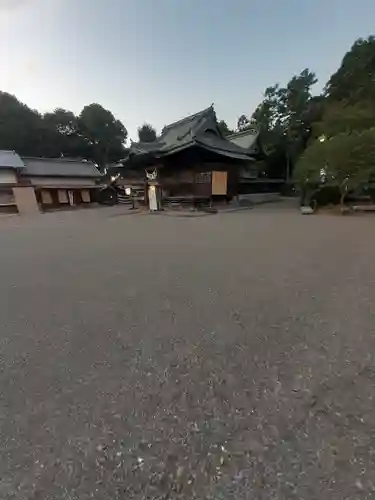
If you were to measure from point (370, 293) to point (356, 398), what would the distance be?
78.1 inches

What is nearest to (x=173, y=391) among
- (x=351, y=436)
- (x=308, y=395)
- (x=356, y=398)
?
(x=308, y=395)

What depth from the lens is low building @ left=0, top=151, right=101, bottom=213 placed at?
1986 cm

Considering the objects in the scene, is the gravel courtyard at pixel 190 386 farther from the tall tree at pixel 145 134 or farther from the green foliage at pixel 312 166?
the tall tree at pixel 145 134

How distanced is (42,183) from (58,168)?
8.10 ft

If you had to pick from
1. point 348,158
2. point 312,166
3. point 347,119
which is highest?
point 347,119

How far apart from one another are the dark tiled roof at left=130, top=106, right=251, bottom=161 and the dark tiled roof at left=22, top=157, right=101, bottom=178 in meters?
9.17

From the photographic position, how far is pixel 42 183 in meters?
22.9

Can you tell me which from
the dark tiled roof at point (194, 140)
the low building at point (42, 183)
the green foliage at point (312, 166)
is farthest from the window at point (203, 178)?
the low building at point (42, 183)

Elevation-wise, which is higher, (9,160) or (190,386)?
(9,160)

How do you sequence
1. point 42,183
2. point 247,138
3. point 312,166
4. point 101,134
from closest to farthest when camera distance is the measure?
point 312,166, point 42,183, point 247,138, point 101,134

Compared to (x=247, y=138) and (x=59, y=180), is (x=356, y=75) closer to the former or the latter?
(x=247, y=138)

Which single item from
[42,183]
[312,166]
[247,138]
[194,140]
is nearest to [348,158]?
[312,166]

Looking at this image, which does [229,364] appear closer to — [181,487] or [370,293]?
[181,487]

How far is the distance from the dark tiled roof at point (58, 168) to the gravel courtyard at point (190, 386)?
22815 millimetres
